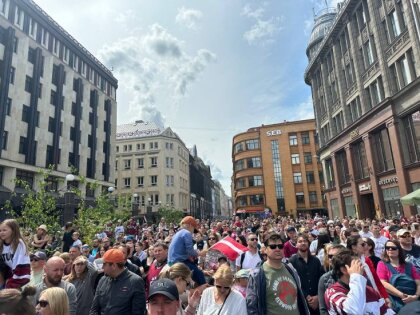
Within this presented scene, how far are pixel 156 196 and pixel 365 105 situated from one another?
46.9 m

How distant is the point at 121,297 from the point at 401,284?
459 centimetres

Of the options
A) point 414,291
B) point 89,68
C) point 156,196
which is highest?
point 89,68

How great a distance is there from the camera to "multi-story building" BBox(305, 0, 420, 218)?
875 inches

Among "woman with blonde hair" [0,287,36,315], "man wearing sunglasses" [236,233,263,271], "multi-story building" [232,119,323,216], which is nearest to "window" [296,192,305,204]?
"multi-story building" [232,119,323,216]

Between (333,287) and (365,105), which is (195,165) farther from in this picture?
(333,287)

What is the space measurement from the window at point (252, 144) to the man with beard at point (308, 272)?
2549 inches

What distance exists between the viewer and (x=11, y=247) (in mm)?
4297

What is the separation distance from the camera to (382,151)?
26719 mm

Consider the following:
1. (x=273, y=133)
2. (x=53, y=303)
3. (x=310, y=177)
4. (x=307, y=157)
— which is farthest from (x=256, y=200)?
(x=53, y=303)

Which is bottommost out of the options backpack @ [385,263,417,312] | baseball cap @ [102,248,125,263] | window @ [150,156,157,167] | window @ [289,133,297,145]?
backpack @ [385,263,417,312]

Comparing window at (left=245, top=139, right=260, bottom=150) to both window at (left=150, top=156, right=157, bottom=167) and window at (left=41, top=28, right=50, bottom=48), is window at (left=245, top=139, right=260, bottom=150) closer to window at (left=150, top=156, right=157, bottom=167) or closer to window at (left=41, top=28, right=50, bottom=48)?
window at (left=150, top=156, right=157, bottom=167)

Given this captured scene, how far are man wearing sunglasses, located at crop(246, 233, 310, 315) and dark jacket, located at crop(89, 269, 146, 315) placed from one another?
5.00ft

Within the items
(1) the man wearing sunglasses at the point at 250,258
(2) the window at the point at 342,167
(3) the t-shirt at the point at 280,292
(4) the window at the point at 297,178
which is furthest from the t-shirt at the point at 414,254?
(4) the window at the point at 297,178

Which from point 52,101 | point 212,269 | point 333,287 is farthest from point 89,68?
point 333,287
